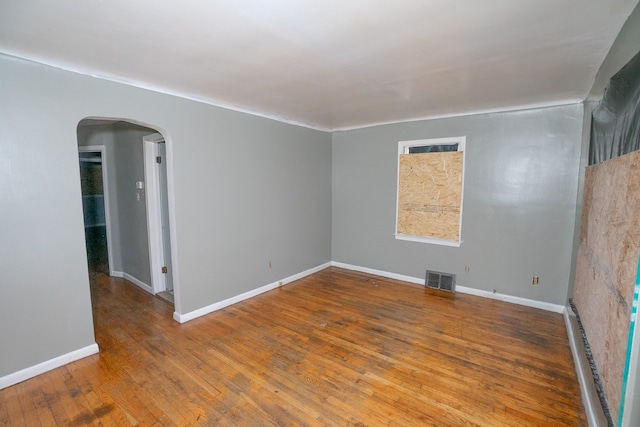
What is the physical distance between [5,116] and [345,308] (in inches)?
143

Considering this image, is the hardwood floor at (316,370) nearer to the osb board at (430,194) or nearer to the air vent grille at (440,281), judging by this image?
the air vent grille at (440,281)

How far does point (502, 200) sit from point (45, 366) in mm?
5146

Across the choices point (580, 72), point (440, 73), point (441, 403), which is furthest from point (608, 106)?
point (441, 403)

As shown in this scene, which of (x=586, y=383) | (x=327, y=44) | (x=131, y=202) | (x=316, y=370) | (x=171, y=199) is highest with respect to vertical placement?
(x=327, y=44)

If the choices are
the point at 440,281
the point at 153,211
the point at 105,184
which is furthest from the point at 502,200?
the point at 105,184

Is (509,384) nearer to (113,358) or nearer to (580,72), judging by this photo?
(580,72)

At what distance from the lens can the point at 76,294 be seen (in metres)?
2.56

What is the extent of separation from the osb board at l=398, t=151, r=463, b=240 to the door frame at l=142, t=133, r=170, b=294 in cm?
357

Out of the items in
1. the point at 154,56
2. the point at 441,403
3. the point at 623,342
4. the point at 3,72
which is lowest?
the point at 441,403

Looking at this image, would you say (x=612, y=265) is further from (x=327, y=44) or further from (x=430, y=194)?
(x=430, y=194)

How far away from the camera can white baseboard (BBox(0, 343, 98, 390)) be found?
Answer: 225 centimetres

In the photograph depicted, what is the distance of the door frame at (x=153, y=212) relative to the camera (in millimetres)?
3850

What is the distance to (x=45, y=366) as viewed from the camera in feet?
7.92

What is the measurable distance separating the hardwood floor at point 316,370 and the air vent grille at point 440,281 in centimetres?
45
